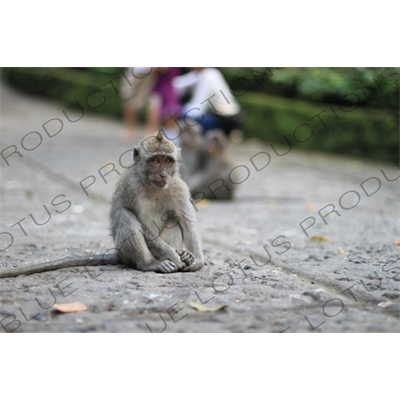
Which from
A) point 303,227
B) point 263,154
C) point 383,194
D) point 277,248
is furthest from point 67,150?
point 277,248

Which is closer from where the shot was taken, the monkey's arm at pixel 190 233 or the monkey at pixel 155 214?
the monkey at pixel 155 214

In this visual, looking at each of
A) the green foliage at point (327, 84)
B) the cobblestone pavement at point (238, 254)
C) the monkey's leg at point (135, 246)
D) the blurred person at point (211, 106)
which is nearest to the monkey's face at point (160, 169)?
the monkey's leg at point (135, 246)

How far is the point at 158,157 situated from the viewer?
5.41 meters

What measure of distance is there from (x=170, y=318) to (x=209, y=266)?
1599 mm

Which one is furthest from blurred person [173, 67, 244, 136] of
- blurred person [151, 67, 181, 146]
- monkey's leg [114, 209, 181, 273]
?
monkey's leg [114, 209, 181, 273]

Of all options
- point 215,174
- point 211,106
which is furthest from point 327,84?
point 215,174

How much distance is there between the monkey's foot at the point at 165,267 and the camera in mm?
5414

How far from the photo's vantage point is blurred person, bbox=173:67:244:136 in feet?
38.5

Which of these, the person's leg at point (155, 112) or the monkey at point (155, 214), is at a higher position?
the person's leg at point (155, 112)

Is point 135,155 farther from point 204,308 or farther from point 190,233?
point 204,308

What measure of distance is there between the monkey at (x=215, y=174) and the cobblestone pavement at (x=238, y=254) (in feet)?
0.80

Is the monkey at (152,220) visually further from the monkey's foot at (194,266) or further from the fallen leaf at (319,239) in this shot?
the fallen leaf at (319,239)

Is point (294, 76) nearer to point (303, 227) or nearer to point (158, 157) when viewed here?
point (303, 227)

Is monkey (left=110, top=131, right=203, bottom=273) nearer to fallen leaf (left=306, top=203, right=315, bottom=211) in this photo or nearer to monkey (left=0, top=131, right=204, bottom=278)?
monkey (left=0, top=131, right=204, bottom=278)
